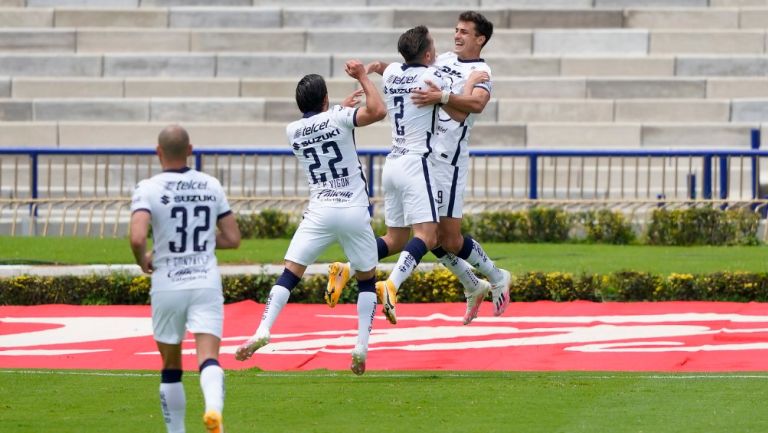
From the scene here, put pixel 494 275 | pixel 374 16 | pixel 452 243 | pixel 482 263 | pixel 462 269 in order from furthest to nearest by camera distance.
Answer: pixel 374 16 → pixel 494 275 → pixel 482 263 → pixel 462 269 → pixel 452 243

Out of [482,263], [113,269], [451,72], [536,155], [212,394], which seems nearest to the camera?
Answer: [212,394]

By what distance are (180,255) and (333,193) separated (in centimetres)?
309

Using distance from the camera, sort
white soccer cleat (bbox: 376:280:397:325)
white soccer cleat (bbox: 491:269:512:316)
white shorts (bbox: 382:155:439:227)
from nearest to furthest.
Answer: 1. white soccer cleat (bbox: 376:280:397:325)
2. white shorts (bbox: 382:155:439:227)
3. white soccer cleat (bbox: 491:269:512:316)

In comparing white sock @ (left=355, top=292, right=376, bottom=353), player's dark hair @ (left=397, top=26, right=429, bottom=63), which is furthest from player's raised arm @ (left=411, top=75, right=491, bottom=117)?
white sock @ (left=355, top=292, right=376, bottom=353)

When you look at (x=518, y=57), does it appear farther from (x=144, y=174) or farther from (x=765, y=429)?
(x=765, y=429)

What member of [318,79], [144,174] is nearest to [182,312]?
[318,79]

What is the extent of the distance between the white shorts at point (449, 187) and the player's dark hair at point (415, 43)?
89 cm

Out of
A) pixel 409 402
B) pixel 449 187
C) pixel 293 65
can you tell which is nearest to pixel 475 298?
pixel 449 187

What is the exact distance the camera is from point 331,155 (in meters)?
10.8

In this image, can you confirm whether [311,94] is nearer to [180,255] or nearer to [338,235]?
[338,235]

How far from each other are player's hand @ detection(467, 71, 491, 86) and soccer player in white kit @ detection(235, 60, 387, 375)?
0.96 m

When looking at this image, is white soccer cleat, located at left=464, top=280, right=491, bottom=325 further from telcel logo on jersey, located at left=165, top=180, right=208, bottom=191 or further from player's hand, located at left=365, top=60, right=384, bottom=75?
telcel logo on jersey, located at left=165, top=180, right=208, bottom=191

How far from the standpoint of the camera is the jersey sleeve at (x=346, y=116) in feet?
34.9

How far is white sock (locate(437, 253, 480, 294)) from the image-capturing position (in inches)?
487
